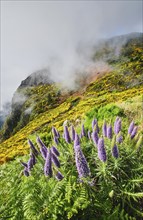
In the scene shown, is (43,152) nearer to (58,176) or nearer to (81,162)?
(58,176)

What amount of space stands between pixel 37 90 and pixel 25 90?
9.97 meters

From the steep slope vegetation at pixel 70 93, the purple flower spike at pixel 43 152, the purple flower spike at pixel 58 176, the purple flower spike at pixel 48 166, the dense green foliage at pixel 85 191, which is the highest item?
the steep slope vegetation at pixel 70 93

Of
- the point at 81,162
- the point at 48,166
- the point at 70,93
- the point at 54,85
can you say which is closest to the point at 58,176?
the point at 48,166

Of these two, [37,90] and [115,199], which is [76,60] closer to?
[37,90]

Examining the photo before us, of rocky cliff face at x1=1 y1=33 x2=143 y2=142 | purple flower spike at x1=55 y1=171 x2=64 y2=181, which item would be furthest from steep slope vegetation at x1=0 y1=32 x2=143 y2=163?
purple flower spike at x1=55 y1=171 x2=64 y2=181

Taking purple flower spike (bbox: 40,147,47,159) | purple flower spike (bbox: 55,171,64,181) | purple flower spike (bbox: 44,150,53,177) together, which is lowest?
purple flower spike (bbox: 55,171,64,181)

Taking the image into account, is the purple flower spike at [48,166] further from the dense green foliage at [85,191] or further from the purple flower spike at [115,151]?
the purple flower spike at [115,151]

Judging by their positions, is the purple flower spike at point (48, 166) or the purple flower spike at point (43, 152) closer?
the purple flower spike at point (48, 166)

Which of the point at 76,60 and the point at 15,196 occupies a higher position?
the point at 76,60

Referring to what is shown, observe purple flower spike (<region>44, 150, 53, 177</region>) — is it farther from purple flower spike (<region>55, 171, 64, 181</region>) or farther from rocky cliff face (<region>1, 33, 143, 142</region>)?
rocky cliff face (<region>1, 33, 143, 142</region>)

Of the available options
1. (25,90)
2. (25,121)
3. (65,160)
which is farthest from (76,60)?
(65,160)

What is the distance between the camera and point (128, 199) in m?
3.73

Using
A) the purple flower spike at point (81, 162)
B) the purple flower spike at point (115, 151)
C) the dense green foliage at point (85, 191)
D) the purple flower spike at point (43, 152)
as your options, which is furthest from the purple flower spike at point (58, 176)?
the purple flower spike at point (115, 151)

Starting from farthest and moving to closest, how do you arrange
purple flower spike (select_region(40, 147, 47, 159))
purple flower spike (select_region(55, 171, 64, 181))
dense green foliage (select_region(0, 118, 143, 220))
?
purple flower spike (select_region(40, 147, 47, 159)) → purple flower spike (select_region(55, 171, 64, 181)) → dense green foliage (select_region(0, 118, 143, 220))
